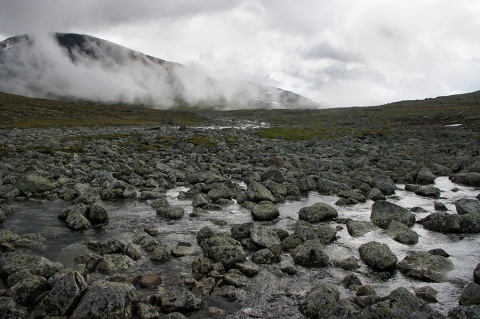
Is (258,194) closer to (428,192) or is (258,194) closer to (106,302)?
(428,192)

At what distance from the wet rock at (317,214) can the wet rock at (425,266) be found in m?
4.95

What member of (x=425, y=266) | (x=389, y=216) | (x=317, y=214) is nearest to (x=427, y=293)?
(x=425, y=266)

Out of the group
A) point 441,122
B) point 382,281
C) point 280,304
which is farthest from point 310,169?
point 441,122

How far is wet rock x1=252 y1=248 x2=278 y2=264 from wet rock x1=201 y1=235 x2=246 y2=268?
501 mm

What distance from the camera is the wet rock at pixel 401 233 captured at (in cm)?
1367

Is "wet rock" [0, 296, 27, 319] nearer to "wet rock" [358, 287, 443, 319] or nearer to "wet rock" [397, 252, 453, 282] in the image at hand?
"wet rock" [358, 287, 443, 319]

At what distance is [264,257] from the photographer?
11773 millimetres

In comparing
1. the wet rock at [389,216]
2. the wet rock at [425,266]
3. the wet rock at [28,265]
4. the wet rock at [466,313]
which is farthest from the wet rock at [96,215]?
the wet rock at [466,313]

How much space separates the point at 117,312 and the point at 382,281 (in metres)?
7.56

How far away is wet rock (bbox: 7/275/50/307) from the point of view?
28.5 feet

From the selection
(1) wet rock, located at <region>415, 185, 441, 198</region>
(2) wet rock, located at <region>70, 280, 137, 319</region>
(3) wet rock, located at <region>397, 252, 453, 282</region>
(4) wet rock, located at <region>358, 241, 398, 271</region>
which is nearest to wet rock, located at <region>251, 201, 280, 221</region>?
(4) wet rock, located at <region>358, 241, 398, 271</region>

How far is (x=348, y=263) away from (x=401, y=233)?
3.91 m

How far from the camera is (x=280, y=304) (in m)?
9.34

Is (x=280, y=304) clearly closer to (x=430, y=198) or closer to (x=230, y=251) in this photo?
(x=230, y=251)
